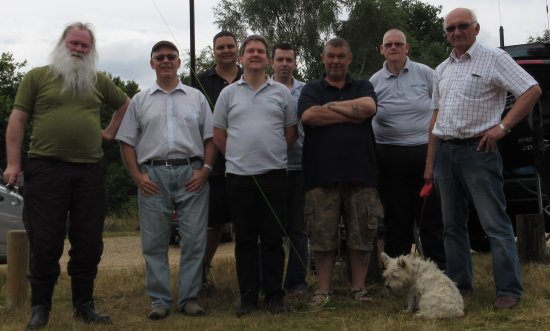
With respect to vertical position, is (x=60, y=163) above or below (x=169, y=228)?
above

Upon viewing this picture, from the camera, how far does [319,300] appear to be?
5430mm

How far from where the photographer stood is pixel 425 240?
6.30 meters

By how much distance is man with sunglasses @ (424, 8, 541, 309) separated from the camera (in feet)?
16.3

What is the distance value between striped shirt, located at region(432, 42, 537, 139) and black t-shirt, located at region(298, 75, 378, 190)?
0.59 metres

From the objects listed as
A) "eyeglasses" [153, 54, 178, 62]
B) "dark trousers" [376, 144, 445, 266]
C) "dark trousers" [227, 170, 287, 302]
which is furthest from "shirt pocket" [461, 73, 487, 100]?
"eyeglasses" [153, 54, 178, 62]

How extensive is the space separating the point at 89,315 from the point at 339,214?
1.97 m

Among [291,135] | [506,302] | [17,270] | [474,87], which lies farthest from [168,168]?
[506,302]

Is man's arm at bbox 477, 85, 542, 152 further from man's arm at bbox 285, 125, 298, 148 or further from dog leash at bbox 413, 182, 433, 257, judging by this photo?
man's arm at bbox 285, 125, 298, 148

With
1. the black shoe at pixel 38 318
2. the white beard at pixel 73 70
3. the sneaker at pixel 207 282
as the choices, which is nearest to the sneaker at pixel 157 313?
the black shoe at pixel 38 318

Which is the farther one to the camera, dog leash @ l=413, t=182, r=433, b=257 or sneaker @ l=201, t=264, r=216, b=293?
sneaker @ l=201, t=264, r=216, b=293

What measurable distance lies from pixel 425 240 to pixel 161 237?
7.79ft

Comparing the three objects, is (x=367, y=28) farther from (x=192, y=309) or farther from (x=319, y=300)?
(x=192, y=309)

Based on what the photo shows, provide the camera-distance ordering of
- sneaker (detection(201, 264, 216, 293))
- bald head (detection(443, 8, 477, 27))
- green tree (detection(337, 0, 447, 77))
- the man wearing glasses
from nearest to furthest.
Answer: bald head (detection(443, 8, 477, 27)), the man wearing glasses, sneaker (detection(201, 264, 216, 293)), green tree (detection(337, 0, 447, 77))

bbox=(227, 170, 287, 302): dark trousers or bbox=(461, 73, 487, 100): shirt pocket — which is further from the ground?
bbox=(461, 73, 487, 100): shirt pocket
